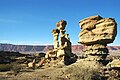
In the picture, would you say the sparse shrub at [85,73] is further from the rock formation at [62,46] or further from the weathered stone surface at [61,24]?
the weathered stone surface at [61,24]

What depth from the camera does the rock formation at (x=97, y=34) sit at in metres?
39.5

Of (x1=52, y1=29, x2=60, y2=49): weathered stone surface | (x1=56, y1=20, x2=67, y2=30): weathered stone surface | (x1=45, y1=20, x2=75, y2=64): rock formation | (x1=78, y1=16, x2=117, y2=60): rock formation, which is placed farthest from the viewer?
(x1=52, y1=29, x2=60, y2=49): weathered stone surface

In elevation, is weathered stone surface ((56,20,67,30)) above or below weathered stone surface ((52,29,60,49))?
above

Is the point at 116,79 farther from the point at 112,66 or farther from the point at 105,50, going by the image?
the point at 105,50

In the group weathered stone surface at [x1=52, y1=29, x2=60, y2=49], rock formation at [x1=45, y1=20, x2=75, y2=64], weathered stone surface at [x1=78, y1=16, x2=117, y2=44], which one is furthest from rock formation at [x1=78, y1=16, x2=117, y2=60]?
weathered stone surface at [x1=52, y1=29, x2=60, y2=49]

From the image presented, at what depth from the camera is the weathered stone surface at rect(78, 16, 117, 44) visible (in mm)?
39406

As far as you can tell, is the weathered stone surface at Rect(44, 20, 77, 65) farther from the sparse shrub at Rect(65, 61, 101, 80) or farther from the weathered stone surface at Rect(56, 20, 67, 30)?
the sparse shrub at Rect(65, 61, 101, 80)

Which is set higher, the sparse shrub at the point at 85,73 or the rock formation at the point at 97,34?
the rock formation at the point at 97,34

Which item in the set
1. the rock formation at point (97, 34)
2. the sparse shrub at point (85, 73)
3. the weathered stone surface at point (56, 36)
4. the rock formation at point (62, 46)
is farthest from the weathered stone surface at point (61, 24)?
the sparse shrub at point (85, 73)

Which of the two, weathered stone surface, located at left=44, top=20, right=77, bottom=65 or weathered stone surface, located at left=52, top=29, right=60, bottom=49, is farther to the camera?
weathered stone surface, located at left=52, top=29, right=60, bottom=49

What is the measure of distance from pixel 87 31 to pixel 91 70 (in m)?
10.2

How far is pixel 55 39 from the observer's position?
60.0 metres

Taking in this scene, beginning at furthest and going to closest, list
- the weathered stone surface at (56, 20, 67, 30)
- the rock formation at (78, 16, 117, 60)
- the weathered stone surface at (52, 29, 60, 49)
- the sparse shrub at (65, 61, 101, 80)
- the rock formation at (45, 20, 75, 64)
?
the weathered stone surface at (52, 29, 60, 49) → the weathered stone surface at (56, 20, 67, 30) → the rock formation at (45, 20, 75, 64) → the rock formation at (78, 16, 117, 60) → the sparse shrub at (65, 61, 101, 80)

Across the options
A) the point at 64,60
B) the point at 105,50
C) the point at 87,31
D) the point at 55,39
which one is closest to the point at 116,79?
the point at 105,50
